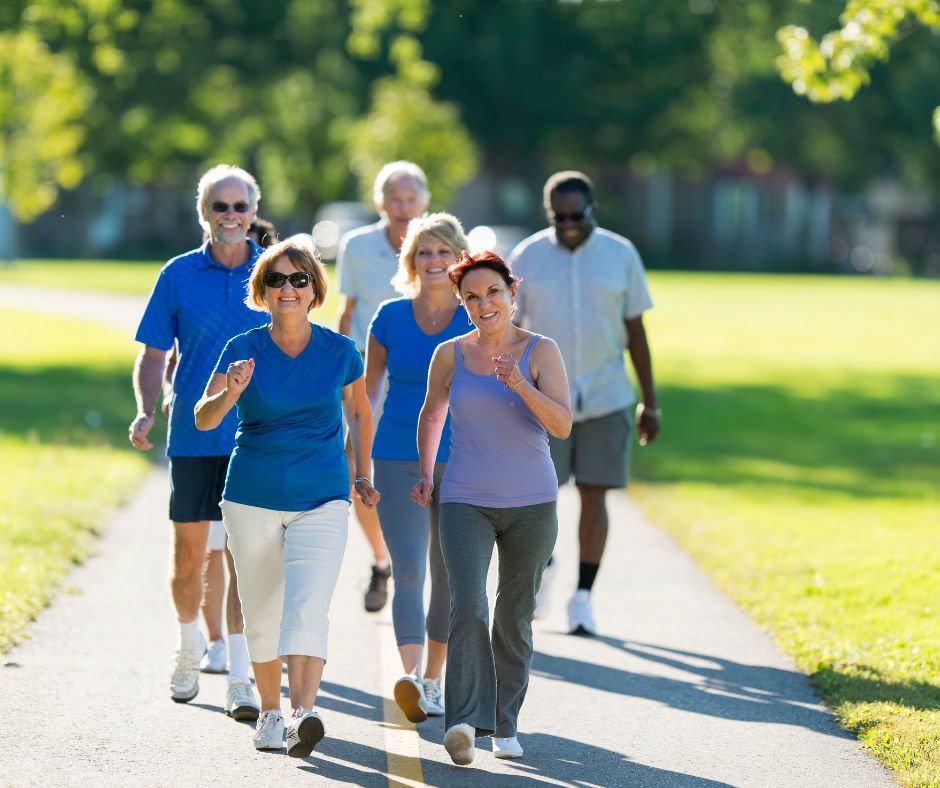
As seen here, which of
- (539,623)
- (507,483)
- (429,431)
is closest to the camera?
(507,483)

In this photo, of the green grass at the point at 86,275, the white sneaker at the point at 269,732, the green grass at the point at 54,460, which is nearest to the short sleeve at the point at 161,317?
the white sneaker at the point at 269,732

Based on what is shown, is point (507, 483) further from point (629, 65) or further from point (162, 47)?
point (629, 65)

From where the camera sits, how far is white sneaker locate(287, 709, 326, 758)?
5973 mm

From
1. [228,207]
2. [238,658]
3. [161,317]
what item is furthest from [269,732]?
[228,207]

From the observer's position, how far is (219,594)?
7.54m

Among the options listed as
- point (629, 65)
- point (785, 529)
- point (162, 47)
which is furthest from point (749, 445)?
point (629, 65)

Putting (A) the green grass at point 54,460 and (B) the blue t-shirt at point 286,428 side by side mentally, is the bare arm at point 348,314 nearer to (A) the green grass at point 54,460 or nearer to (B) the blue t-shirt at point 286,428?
(A) the green grass at point 54,460

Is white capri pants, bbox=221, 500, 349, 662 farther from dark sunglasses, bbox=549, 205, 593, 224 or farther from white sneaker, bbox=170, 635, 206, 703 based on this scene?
dark sunglasses, bbox=549, 205, 593, 224

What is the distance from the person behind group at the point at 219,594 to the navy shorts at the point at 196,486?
0.19 m

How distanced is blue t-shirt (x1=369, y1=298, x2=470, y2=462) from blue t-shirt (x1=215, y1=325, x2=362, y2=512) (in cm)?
79

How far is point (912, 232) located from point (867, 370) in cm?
6537

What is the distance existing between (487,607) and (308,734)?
75 centimetres

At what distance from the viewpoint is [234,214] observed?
711 centimetres

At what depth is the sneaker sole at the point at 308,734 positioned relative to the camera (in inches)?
235
